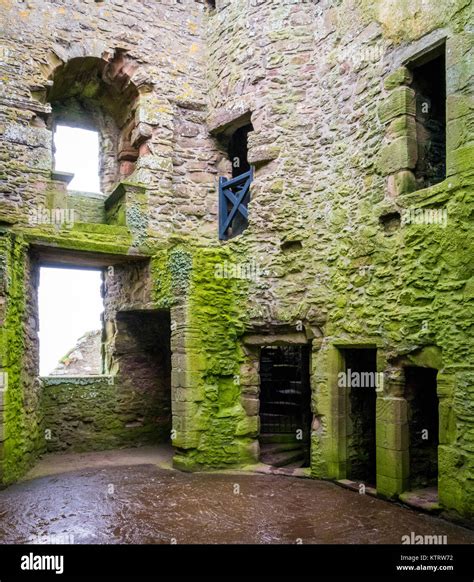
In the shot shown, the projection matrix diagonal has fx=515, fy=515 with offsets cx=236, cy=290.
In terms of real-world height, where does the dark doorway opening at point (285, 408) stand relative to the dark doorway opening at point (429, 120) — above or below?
below

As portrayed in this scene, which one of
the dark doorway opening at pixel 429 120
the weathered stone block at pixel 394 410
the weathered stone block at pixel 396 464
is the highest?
the dark doorway opening at pixel 429 120

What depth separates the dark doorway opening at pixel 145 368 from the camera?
30.7 feet

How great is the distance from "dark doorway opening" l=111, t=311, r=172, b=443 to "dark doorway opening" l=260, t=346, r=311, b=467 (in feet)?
6.28

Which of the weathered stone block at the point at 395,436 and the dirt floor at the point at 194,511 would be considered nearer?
the dirt floor at the point at 194,511

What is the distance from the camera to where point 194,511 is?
5.66 metres

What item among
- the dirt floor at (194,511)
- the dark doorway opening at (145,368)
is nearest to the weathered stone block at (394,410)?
the dirt floor at (194,511)

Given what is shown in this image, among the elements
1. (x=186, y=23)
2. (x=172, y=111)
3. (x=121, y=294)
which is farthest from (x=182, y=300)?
(x=186, y=23)

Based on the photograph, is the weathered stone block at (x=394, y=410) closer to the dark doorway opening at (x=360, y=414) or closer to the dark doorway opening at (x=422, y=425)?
the dark doorway opening at (x=422, y=425)

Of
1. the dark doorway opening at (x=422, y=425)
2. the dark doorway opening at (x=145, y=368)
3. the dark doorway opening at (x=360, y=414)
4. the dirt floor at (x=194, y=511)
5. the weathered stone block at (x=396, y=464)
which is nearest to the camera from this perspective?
the dirt floor at (x=194, y=511)

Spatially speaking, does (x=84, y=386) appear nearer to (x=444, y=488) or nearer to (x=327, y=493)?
(x=327, y=493)

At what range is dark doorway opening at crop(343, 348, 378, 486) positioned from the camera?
22.3ft

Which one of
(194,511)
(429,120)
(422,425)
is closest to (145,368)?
(194,511)

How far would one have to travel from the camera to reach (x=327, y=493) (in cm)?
626

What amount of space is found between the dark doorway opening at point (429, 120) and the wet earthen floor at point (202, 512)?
3.80 m
